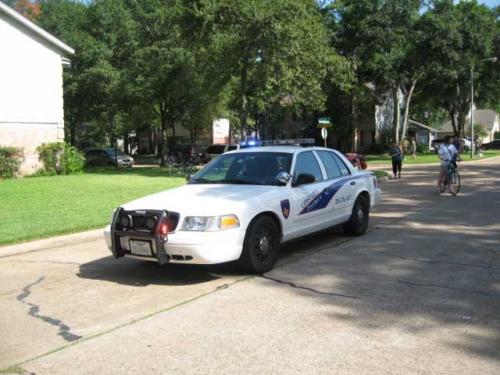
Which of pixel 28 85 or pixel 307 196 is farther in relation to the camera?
pixel 28 85

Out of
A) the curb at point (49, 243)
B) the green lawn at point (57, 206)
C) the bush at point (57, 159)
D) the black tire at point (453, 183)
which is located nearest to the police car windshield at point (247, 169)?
the curb at point (49, 243)

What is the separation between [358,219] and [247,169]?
2444mm

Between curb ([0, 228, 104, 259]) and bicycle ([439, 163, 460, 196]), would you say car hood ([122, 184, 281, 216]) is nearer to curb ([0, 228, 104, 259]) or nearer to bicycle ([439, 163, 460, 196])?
curb ([0, 228, 104, 259])

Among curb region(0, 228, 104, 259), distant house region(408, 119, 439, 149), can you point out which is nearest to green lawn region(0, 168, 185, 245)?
curb region(0, 228, 104, 259)

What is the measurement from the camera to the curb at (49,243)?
9.22m

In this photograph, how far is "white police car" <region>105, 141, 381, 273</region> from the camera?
254 inches

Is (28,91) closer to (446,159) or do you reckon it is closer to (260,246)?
(446,159)

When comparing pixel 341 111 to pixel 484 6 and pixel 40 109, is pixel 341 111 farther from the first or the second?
pixel 40 109

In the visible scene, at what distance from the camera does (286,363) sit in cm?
426

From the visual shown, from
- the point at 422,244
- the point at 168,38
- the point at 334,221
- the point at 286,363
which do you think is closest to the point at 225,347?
the point at 286,363

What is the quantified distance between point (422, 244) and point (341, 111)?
1713 inches

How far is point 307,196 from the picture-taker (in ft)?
26.0

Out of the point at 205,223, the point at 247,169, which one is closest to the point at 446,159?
the point at 247,169

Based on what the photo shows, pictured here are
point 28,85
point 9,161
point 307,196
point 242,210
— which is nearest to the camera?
point 242,210
